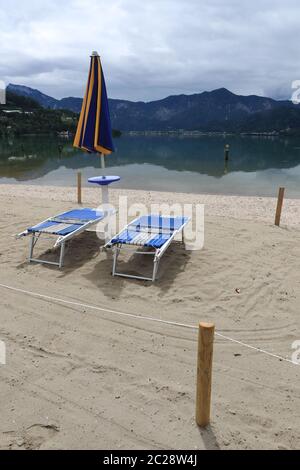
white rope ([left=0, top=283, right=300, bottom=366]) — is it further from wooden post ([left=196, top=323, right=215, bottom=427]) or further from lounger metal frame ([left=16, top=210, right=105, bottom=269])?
wooden post ([left=196, top=323, right=215, bottom=427])

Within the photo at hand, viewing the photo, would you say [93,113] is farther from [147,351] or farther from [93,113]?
[147,351]

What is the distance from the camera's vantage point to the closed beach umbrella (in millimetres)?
6789

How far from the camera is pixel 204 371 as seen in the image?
323cm

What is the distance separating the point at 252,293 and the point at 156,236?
2.07 meters

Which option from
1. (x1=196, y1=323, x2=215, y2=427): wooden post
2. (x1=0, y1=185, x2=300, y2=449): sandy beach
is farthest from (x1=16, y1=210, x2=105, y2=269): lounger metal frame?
(x1=196, y1=323, x2=215, y2=427): wooden post

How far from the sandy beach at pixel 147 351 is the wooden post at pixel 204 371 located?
16 cm

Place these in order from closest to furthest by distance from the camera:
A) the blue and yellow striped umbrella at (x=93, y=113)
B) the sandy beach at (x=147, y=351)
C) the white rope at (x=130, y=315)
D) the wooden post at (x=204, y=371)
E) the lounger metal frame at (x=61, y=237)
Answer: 1. the wooden post at (x=204, y=371)
2. the sandy beach at (x=147, y=351)
3. the white rope at (x=130, y=315)
4. the blue and yellow striped umbrella at (x=93, y=113)
5. the lounger metal frame at (x=61, y=237)

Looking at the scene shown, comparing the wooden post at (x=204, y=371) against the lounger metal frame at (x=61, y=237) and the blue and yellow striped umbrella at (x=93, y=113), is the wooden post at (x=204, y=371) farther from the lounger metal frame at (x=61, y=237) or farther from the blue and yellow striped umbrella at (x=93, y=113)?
the blue and yellow striped umbrella at (x=93, y=113)

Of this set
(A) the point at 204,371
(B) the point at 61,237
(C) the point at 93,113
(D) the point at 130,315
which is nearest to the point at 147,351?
(D) the point at 130,315

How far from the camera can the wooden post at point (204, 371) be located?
122 inches

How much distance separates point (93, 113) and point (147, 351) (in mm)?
4494

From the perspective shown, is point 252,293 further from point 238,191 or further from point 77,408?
point 238,191

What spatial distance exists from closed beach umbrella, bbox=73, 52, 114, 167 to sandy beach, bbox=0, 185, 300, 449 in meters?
2.29

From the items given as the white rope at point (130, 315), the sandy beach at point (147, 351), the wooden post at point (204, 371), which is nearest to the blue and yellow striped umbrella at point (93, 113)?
the sandy beach at point (147, 351)
